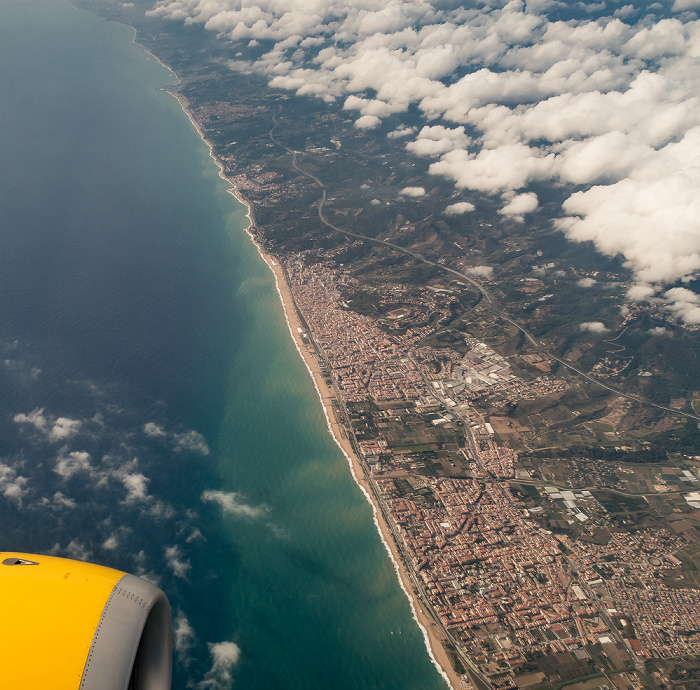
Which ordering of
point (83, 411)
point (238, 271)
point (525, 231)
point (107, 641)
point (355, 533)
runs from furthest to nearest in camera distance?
point (525, 231) → point (238, 271) → point (83, 411) → point (355, 533) → point (107, 641)

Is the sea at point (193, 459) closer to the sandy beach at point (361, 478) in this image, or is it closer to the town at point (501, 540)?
the sandy beach at point (361, 478)

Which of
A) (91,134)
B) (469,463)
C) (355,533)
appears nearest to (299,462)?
(355,533)

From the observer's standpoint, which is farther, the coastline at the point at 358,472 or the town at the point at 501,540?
the town at the point at 501,540

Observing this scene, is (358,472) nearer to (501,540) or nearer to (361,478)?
(361,478)

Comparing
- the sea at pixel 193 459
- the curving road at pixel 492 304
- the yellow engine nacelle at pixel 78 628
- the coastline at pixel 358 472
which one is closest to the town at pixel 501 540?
the coastline at pixel 358 472

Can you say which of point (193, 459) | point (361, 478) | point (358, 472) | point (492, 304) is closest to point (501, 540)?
point (361, 478)

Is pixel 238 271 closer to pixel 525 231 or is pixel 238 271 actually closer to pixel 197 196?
pixel 197 196
